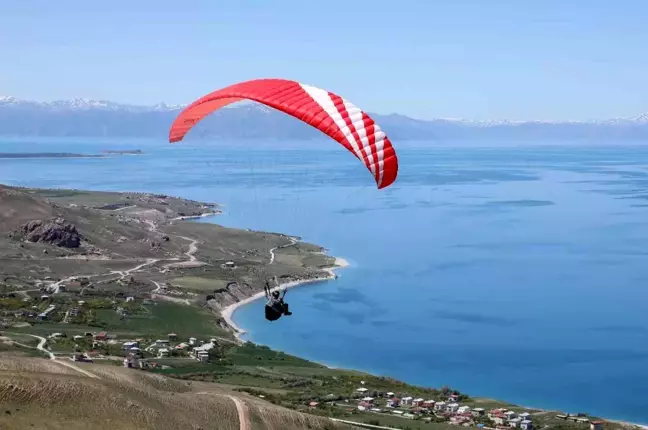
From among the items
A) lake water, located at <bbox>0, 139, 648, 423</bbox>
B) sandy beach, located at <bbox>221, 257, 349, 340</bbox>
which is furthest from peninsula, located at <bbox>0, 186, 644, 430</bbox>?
lake water, located at <bbox>0, 139, 648, 423</bbox>

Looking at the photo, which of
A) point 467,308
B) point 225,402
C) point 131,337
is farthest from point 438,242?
point 225,402

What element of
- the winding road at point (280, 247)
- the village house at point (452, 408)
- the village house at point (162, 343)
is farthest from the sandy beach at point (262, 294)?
the village house at point (452, 408)

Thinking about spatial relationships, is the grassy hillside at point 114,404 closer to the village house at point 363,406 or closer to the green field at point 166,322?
the village house at point 363,406

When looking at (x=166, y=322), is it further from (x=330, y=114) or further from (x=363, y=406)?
(x=330, y=114)

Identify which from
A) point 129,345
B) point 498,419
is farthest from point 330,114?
point 129,345

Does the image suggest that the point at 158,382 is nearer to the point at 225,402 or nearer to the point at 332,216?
the point at 225,402

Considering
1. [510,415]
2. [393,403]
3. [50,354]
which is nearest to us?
[510,415]
